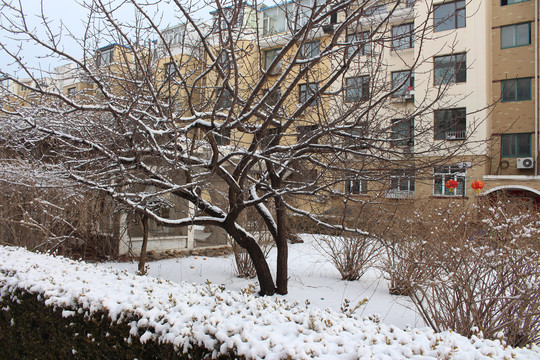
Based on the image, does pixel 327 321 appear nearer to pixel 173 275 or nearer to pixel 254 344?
pixel 254 344

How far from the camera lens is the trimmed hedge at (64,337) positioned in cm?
285

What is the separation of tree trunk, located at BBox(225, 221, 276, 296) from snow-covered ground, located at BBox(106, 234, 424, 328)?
375 millimetres

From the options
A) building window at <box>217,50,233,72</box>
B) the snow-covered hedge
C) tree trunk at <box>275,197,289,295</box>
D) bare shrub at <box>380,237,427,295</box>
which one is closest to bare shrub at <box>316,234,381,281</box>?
bare shrub at <box>380,237,427,295</box>

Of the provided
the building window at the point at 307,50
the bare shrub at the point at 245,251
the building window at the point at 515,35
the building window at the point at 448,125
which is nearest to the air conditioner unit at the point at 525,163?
the building window at the point at 448,125

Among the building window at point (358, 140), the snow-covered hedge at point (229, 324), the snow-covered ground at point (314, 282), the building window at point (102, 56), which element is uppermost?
the building window at point (102, 56)

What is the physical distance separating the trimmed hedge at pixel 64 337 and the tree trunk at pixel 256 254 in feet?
8.48

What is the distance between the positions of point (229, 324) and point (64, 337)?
5.82 feet

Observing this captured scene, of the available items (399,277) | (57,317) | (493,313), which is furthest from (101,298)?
(399,277)

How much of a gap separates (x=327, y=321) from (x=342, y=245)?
5.36 m

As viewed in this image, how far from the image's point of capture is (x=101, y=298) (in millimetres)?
3344

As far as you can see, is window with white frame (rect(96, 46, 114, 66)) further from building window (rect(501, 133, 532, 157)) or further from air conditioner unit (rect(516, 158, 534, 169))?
air conditioner unit (rect(516, 158, 534, 169))

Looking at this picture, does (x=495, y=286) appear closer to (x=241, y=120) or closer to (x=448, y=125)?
(x=241, y=120)

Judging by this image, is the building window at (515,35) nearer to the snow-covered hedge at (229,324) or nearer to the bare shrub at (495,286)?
the bare shrub at (495,286)

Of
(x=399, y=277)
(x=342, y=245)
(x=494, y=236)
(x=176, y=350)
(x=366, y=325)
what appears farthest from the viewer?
(x=342, y=245)
